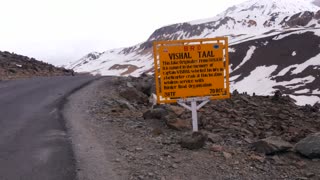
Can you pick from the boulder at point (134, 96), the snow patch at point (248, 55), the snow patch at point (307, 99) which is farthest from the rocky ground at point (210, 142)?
the snow patch at point (248, 55)

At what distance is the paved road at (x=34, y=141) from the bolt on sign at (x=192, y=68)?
2582 millimetres

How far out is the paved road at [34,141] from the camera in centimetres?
733

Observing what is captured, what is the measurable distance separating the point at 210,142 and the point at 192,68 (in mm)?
1734

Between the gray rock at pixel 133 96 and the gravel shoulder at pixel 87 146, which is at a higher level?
the gray rock at pixel 133 96

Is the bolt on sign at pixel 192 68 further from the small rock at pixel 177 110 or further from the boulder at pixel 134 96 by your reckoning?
the boulder at pixel 134 96

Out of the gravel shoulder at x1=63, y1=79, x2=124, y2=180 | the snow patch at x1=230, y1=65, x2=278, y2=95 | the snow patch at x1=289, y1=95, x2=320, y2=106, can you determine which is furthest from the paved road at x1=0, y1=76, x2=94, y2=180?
the snow patch at x1=230, y1=65, x2=278, y2=95

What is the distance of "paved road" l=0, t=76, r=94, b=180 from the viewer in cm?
733

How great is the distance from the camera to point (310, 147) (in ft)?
28.3

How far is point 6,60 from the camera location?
34688mm

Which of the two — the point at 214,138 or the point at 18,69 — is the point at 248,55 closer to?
the point at 18,69

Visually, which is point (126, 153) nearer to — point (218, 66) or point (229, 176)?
point (229, 176)

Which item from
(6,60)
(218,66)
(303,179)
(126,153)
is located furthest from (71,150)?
(6,60)

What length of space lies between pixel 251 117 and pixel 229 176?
18.0ft

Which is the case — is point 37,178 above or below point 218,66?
below
